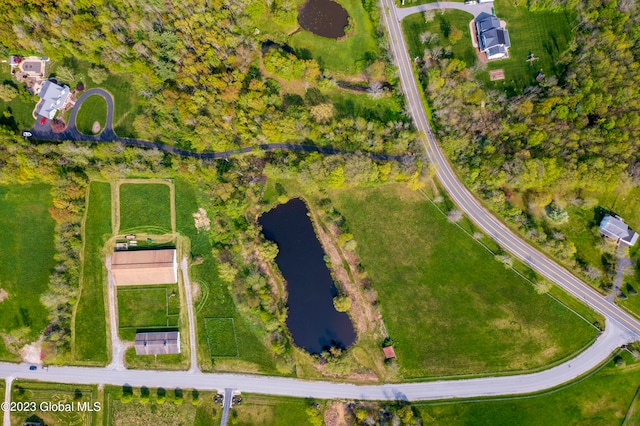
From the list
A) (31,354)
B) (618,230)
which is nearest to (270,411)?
(31,354)

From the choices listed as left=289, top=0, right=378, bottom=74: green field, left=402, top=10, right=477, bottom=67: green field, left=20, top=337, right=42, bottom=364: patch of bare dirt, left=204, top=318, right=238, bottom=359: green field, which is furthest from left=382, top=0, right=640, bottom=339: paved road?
left=20, top=337, right=42, bottom=364: patch of bare dirt

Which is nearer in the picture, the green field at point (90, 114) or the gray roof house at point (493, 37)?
the gray roof house at point (493, 37)

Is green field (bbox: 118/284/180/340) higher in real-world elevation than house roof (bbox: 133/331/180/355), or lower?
higher

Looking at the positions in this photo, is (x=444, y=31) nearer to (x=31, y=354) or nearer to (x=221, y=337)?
(x=221, y=337)

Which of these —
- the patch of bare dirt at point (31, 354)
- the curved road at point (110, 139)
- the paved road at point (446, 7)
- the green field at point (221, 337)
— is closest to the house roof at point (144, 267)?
the green field at point (221, 337)

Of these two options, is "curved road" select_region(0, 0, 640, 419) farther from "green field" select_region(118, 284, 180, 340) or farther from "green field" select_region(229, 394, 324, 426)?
"green field" select_region(118, 284, 180, 340)

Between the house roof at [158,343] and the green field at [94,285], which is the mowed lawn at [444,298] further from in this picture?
the green field at [94,285]
